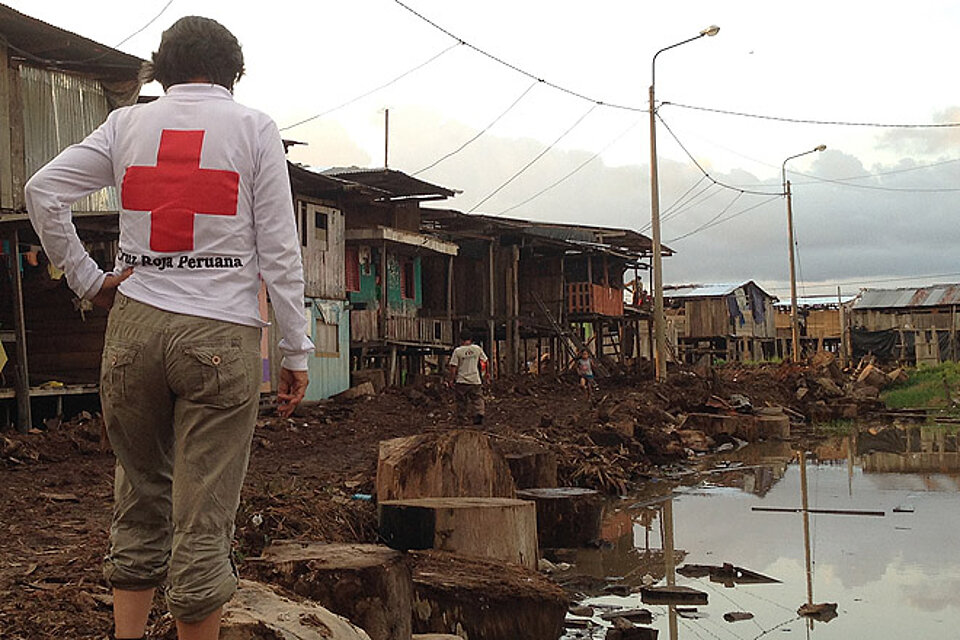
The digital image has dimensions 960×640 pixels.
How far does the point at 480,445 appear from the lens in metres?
7.84

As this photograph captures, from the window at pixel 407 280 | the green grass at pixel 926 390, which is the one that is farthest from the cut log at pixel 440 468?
the green grass at pixel 926 390

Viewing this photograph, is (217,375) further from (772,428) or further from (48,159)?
(772,428)

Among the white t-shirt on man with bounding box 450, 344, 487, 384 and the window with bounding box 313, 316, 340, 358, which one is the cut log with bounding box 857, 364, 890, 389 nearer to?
the window with bounding box 313, 316, 340, 358

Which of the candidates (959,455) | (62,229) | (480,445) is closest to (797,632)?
(480,445)

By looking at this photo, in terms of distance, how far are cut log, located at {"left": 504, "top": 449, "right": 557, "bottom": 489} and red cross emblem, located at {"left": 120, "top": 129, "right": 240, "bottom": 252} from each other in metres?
6.47

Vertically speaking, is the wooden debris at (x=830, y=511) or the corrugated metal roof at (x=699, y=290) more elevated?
the corrugated metal roof at (x=699, y=290)

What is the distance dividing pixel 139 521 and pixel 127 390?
42cm

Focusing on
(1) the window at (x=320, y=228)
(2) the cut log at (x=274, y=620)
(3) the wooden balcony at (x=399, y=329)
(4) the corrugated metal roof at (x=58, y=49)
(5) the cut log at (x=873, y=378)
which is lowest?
(5) the cut log at (x=873, y=378)

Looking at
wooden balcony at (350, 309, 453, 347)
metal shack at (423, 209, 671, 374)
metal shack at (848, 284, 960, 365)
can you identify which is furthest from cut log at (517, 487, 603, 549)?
metal shack at (848, 284, 960, 365)

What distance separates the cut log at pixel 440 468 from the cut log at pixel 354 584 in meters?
2.45

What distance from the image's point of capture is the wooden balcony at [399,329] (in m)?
25.0

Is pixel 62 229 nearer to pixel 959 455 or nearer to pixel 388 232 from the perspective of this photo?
pixel 959 455

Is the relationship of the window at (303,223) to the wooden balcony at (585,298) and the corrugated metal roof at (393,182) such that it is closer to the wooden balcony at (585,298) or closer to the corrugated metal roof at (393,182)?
the corrugated metal roof at (393,182)

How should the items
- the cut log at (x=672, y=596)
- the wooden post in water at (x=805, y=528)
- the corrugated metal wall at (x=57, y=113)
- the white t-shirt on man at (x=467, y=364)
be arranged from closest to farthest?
1. the cut log at (x=672, y=596)
2. the wooden post in water at (x=805, y=528)
3. the corrugated metal wall at (x=57, y=113)
4. the white t-shirt on man at (x=467, y=364)
